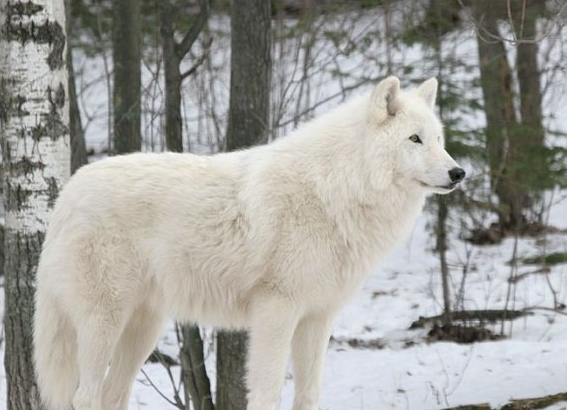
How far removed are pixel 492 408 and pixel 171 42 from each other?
389cm

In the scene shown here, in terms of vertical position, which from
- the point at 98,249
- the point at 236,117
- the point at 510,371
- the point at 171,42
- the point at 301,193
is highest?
the point at 171,42

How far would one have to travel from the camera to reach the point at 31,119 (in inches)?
200

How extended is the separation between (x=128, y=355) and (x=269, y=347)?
3.12 feet

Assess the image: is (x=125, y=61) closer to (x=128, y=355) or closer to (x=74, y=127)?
(x=74, y=127)

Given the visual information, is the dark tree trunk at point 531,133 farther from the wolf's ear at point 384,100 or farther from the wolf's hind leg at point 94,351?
the wolf's hind leg at point 94,351

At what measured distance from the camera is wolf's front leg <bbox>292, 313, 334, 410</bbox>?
15.6 ft

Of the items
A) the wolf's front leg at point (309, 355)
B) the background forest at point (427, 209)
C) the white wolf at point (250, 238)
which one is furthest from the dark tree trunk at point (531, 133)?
the wolf's front leg at point (309, 355)

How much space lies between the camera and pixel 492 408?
574cm

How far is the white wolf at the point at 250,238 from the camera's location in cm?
453

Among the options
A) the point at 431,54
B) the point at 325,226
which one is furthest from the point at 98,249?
the point at 431,54

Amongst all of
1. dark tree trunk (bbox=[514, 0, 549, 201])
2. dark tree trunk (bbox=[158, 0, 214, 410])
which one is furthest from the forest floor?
dark tree trunk (bbox=[514, 0, 549, 201])

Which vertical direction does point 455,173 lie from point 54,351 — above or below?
above

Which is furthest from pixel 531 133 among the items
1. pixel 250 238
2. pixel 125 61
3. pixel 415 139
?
pixel 250 238

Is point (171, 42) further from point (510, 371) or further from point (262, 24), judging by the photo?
point (510, 371)
